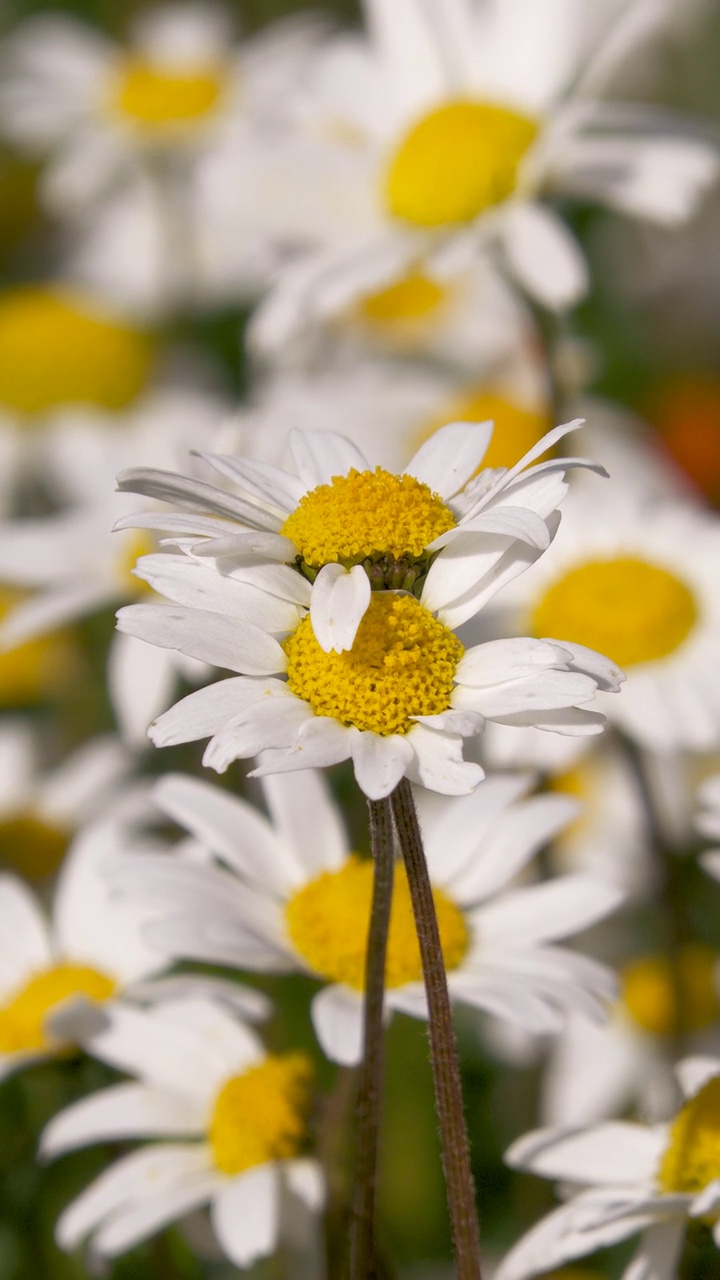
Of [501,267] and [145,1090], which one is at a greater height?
[501,267]

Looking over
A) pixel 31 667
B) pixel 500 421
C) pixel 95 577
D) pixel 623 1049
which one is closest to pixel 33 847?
pixel 95 577

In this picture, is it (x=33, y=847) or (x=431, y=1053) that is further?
(x=33, y=847)

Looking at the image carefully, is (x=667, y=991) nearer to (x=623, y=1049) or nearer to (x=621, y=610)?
(x=623, y=1049)

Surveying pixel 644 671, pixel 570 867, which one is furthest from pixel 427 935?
pixel 570 867

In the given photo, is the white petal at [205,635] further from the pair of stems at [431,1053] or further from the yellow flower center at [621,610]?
the yellow flower center at [621,610]

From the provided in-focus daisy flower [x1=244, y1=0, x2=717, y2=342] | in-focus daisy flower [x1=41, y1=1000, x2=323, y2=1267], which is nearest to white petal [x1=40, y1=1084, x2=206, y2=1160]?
in-focus daisy flower [x1=41, y1=1000, x2=323, y2=1267]

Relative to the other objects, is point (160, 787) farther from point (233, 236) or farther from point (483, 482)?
point (233, 236)
